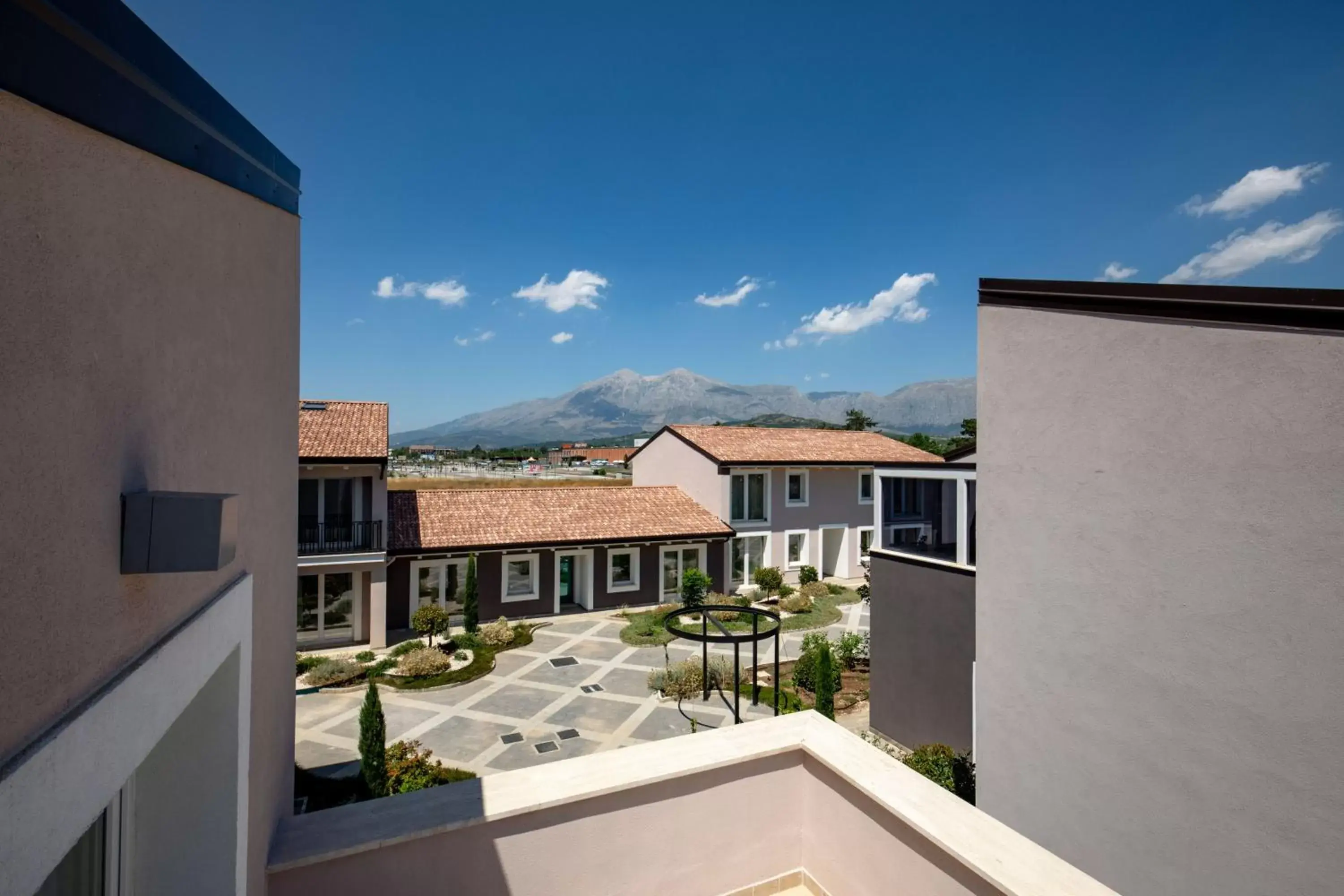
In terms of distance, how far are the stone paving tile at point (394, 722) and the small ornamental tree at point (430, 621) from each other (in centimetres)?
335

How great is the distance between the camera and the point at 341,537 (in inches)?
674

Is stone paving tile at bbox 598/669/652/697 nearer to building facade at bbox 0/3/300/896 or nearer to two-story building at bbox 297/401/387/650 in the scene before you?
two-story building at bbox 297/401/387/650

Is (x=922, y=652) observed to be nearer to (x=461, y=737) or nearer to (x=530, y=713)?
(x=530, y=713)

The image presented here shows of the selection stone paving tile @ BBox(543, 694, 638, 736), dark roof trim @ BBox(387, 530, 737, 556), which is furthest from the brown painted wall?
dark roof trim @ BBox(387, 530, 737, 556)

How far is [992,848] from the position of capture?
371 centimetres

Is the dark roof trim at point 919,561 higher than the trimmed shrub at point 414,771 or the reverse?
higher

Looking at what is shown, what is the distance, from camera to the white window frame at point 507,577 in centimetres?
1983

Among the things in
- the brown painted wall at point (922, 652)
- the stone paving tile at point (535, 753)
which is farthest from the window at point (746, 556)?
the stone paving tile at point (535, 753)

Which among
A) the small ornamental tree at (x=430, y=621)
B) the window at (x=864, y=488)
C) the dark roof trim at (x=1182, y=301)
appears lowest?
the small ornamental tree at (x=430, y=621)

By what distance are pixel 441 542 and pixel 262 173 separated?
55.7ft

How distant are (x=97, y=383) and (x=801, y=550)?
2544cm

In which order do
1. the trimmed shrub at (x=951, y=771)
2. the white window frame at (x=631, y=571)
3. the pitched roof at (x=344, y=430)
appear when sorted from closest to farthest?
the trimmed shrub at (x=951, y=771) → the pitched roof at (x=344, y=430) → the white window frame at (x=631, y=571)

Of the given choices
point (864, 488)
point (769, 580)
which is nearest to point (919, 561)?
point (769, 580)

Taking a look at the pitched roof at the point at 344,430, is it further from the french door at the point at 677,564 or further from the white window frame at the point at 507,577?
the french door at the point at 677,564
